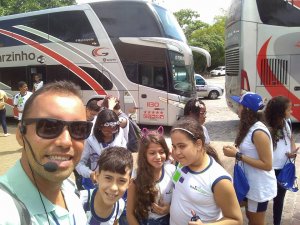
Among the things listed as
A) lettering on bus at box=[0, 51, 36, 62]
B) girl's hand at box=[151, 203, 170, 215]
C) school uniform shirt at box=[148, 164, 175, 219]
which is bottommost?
girl's hand at box=[151, 203, 170, 215]

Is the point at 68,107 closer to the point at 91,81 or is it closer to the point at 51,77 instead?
the point at 91,81

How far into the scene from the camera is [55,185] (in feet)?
4.20

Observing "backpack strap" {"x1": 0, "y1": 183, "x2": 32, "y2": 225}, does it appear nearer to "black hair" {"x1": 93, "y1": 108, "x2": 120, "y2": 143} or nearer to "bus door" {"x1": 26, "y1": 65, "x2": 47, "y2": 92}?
"black hair" {"x1": 93, "y1": 108, "x2": 120, "y2": 143}

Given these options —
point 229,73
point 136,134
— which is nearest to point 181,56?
point 229,73

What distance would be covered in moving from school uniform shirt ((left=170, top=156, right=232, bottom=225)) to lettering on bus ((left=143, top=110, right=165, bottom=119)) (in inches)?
290

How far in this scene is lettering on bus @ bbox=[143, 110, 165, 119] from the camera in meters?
9.65

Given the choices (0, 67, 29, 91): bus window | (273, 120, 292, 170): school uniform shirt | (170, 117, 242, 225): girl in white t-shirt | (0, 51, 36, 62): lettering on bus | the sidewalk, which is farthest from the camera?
(0, 67, 29, 91): bus window

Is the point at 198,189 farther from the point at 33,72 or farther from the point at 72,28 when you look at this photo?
the point at 33,72

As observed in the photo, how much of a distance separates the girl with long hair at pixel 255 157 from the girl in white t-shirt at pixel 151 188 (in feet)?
2.87

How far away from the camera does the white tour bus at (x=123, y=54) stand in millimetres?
9602

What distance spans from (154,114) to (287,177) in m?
6.28

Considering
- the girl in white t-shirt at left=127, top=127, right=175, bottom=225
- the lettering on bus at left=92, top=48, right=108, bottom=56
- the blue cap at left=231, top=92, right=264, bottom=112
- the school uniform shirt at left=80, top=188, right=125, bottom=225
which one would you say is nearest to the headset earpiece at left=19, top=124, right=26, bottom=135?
the school uniform shirt at left=80, top=188, right=125, bottom=225

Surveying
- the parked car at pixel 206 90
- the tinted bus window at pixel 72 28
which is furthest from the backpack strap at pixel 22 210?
the parked car at pixel 206 90

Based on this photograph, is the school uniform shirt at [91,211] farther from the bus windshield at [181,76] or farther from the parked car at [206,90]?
the parked car at [206,90]
